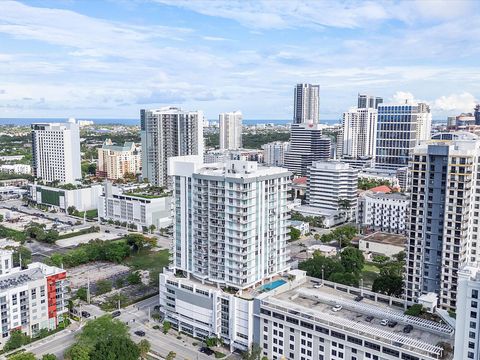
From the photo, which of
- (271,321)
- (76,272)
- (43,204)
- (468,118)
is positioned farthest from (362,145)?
(271,321)

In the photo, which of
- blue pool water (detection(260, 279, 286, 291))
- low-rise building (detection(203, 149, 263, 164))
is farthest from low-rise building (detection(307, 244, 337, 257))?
low-rise building (detection(203, 149, 263, 164))

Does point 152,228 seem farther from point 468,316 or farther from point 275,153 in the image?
point 275,153

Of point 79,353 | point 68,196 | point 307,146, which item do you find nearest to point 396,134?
point 307,146

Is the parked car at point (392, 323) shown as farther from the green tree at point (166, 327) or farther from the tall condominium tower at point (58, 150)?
the tall condominium tower at point (58, 150)

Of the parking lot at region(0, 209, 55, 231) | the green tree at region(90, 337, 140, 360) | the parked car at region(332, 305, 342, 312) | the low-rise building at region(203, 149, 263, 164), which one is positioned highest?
the low-rise building at region(203, 149, 263, 164)

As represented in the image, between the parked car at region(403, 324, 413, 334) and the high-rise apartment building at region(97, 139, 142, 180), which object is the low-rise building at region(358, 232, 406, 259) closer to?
the parked car at region(403, 324, 413, 334)

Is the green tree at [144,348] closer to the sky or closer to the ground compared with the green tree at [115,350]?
closer to the ground

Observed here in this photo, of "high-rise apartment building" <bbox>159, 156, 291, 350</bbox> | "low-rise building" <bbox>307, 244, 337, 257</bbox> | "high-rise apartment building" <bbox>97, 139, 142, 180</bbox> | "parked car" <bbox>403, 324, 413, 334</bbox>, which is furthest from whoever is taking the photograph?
"high-rise apartment building" <bbox>97, 139, 142, 180</bbox>

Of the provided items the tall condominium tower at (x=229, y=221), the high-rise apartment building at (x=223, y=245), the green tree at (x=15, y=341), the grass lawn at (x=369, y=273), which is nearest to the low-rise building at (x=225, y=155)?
the grass lawn at (x=369, y=273)
